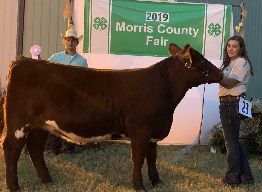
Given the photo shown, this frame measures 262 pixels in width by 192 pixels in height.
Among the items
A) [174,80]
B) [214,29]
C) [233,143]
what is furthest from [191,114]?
[174,80]

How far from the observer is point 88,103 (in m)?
3.12

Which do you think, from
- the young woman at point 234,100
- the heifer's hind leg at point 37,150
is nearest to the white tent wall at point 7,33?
the heifer's hind leg at point 37,150

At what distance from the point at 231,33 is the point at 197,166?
8.14 feet

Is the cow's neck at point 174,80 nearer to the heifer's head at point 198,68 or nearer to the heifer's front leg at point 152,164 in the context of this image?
the heifer's head at point 198,68

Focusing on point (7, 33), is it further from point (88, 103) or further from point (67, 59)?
point (88, 103)

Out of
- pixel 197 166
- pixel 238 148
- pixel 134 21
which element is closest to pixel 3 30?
pixel 134 21

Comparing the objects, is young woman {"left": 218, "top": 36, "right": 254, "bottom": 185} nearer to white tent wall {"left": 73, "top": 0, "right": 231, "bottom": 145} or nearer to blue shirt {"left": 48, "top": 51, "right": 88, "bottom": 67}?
white tent wall {"left": 73, "top": 0, "right": 231, "bottom": 145}

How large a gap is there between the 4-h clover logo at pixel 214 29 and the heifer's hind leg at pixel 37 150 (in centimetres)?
342

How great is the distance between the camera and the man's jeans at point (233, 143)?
3.51m

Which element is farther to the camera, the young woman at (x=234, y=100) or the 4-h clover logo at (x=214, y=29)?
the 4-h clover logo at (x=214, y=29)

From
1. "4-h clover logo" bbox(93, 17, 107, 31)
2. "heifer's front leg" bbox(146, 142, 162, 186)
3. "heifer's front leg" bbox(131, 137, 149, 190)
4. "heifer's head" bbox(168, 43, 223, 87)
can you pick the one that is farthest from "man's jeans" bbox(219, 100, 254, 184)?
"4-h clover logo" bbox(93, 17, 107, 31)

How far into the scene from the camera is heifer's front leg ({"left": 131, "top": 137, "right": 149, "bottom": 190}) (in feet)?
10.3

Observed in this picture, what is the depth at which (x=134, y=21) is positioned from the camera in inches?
204

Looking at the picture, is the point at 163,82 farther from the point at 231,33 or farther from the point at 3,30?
the point at 3,30
